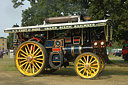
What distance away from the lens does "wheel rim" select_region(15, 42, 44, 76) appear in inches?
381

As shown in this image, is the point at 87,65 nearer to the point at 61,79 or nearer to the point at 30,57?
the point at 61,79

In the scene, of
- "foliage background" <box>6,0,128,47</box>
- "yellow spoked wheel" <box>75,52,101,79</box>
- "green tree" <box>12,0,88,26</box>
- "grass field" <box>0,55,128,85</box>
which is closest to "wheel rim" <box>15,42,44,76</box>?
"grass field" <box>0,55,128,85</box>

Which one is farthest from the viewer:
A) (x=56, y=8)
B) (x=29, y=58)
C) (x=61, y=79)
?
(x=56, y=8)

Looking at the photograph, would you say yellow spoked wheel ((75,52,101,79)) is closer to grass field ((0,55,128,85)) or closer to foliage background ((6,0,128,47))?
grass field ((0,55,128,85))

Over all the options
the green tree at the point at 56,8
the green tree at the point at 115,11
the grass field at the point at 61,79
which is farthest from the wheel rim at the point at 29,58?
the green tree at the point at 56,8

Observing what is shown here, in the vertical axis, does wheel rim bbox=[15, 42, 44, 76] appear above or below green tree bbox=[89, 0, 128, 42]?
below

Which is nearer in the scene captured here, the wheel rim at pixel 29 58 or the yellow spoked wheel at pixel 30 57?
the yellow spoked wheel at pixel 30 57

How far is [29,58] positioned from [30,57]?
0.07 metres

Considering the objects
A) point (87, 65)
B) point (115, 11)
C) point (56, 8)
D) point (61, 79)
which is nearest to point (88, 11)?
point (115, 11)

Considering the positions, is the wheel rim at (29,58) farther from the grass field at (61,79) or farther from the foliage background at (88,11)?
the foliage background at (88,11)

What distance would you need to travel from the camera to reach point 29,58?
32.0ft

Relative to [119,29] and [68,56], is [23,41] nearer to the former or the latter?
[68,56]

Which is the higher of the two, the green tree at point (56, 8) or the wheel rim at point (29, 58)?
the green tree at point (56, 8)

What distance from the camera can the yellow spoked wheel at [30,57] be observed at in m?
9.55
